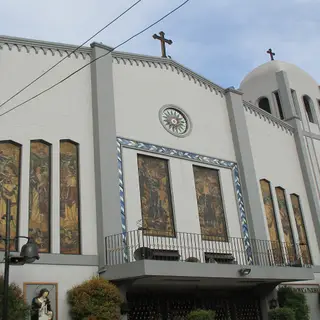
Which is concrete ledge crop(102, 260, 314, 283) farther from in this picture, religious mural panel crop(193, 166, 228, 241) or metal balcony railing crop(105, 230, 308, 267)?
religious mural panel crop(193, 166, 228, 241)

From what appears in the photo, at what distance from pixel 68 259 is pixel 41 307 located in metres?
1.55

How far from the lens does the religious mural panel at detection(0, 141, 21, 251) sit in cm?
1220

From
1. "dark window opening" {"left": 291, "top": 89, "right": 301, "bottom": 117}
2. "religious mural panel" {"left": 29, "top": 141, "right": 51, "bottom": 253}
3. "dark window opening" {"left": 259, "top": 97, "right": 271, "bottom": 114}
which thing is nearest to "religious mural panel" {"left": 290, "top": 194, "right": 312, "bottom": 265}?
"dark window opening" {"left": 291, "top": 89, "right": 301, "bottom": 117}

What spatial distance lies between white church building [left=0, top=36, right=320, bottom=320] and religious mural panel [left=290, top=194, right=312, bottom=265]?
0.07 metres

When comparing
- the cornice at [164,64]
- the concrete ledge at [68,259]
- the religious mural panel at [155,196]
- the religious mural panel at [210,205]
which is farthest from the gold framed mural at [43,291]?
the cornice at [164,64]

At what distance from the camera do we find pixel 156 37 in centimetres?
1873

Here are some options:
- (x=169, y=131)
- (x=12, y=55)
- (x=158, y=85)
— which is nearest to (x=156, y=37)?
(x=158, y=85)

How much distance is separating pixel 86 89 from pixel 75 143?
2.06 metres

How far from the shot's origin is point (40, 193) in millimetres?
13031

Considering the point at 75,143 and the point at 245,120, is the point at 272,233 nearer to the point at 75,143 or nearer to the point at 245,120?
the point at 245,120

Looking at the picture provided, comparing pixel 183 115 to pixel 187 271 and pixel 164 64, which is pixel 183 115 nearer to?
pixel 164 64

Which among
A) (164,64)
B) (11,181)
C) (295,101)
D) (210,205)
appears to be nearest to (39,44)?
(11,181)

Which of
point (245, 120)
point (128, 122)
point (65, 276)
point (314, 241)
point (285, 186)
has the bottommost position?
point (65, 276)

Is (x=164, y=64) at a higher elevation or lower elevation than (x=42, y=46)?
higher
